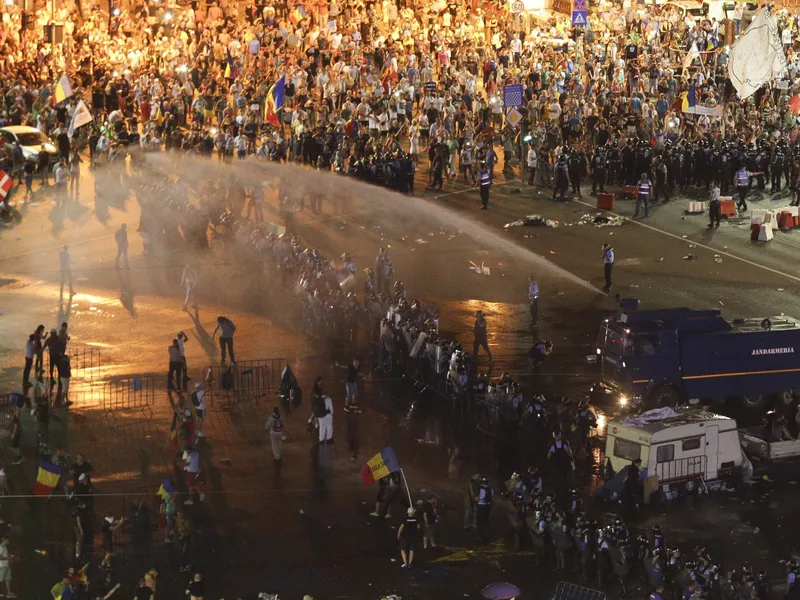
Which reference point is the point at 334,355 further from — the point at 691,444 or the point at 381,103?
the point at 381,103

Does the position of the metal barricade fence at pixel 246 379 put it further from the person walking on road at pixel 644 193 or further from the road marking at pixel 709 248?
the person walking on road at pixel 644 193

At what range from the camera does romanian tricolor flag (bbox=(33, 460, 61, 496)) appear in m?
28.1

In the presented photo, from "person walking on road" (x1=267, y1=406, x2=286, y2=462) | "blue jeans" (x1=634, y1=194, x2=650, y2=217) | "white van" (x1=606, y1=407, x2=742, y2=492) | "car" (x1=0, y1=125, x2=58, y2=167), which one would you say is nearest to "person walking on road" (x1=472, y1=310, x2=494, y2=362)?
"white van" (x1=606, y1=407, x2=742, y2=492)

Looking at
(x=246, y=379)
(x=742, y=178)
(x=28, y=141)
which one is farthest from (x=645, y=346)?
(x=28, y=141)

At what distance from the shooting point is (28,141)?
52.9 m

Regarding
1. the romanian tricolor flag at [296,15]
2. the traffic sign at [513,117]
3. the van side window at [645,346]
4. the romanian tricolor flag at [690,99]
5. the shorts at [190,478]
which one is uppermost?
the romanian tricolor flag at [296,15]

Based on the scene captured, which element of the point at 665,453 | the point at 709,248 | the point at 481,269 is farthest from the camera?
the point at 709,248

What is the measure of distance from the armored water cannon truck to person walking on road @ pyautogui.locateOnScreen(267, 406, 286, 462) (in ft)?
28.2

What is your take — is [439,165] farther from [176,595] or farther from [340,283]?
[176,595]

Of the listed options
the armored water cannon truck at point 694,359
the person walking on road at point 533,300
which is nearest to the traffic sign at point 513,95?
the person walking on road at point 533,300

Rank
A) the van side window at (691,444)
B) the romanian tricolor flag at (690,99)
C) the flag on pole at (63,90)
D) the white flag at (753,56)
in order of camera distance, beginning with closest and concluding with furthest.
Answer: the van side window at (691,444)
the flag on pole at (63,90)
the white flag at (753,56)
the romanian tricolor flag at (690,99)

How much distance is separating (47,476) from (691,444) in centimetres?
1304

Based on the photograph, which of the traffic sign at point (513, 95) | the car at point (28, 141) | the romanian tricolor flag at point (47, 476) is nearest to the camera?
the romanian tricolor flag at point (47, 476)

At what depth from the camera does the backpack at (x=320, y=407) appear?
3203cm
